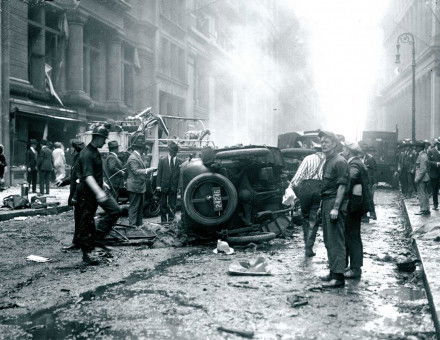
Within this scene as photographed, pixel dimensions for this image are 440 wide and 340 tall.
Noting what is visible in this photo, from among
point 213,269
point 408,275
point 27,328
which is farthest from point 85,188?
point 408,275

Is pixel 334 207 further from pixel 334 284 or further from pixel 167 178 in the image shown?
pixel 167 178

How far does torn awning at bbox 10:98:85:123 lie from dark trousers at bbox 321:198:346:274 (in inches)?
658

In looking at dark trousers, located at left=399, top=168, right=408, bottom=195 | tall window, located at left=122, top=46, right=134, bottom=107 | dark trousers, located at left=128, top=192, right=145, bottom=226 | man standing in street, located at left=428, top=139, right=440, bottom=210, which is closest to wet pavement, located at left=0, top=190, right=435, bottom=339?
dark trousers, located at left=128, top=192, right=145, bottom=226

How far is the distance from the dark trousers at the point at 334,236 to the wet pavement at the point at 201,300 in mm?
301

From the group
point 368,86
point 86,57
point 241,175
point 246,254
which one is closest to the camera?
point 246,254

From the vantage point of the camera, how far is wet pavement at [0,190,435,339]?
4.42 m

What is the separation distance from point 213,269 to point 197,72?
126 ft

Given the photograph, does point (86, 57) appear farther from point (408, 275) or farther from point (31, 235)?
point (408, 275)

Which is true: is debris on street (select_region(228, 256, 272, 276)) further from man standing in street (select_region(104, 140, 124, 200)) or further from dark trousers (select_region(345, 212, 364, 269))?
man standing in street (select_region(104, 140, 124, 200))

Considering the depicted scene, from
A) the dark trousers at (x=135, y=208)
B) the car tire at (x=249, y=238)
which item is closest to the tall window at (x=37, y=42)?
the dark trousers at (x=135, y=208)

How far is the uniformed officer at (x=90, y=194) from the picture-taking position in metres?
7.04

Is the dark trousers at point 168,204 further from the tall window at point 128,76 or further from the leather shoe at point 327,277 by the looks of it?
the tall window at point 128,76

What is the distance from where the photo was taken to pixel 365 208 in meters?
6.45

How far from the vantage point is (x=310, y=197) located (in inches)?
314
